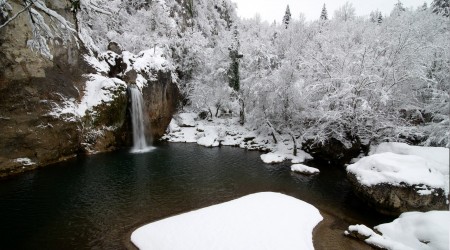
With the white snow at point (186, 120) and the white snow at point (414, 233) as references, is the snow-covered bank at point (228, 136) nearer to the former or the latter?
the white snow at point (186, 120)


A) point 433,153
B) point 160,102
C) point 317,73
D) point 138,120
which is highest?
point 317,73

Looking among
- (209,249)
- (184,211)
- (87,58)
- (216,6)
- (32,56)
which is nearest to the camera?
(209,249)

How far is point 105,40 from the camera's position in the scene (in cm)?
3603

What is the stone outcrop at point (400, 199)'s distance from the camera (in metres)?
13.1

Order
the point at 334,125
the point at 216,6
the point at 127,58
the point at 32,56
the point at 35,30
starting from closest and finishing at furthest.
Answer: the point at 35,30, the point at 32,56, the point at 334,125, the point at 127,58, the point at 216,6

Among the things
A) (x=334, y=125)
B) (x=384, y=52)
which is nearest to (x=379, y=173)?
(x=334, y=125)

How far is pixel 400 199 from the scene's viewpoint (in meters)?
13.6

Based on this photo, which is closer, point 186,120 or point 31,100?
point 31,100

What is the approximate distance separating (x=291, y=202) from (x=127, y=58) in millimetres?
23983

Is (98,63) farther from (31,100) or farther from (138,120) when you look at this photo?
(31,100)

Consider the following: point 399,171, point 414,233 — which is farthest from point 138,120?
point 414,233

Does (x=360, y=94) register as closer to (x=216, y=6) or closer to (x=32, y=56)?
(x=32, y=56)

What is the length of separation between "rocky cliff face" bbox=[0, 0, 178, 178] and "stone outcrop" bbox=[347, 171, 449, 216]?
834 inches

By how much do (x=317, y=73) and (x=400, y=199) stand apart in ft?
44.4
